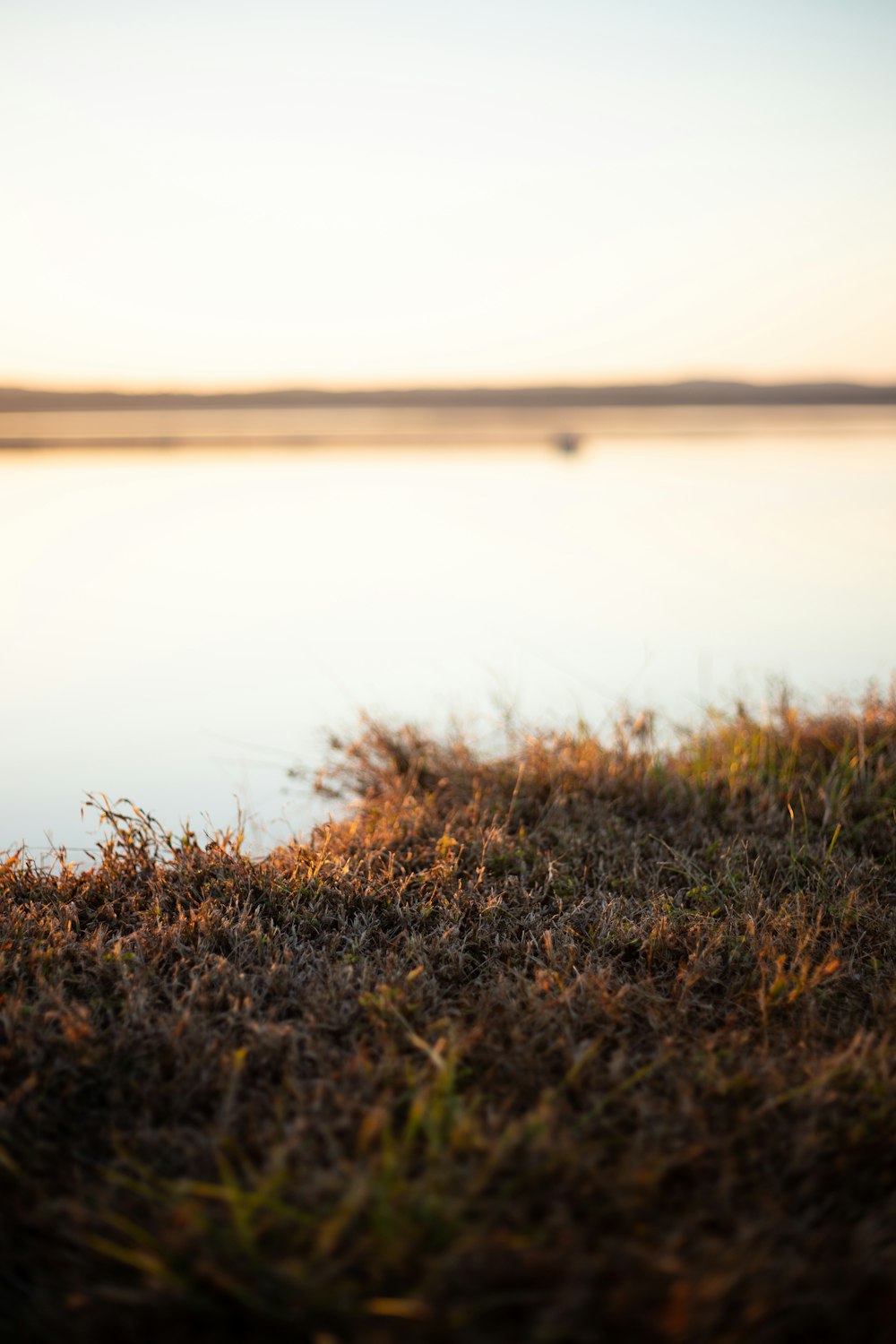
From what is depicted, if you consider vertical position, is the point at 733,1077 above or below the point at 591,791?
below

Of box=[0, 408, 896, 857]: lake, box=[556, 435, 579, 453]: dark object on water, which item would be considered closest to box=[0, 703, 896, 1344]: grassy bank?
box=[0, 408, 896, 857]: lake

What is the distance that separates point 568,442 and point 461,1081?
14550mm

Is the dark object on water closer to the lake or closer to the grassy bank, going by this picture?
the lake

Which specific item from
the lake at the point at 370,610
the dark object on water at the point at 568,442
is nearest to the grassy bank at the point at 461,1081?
the lake at the point at 370,610

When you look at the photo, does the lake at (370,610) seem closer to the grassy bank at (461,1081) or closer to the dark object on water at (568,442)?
the grassy bank at (461,1081)

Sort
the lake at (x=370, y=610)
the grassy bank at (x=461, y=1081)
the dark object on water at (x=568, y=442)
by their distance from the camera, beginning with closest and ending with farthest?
the grassy bank at (x=461, y=1081) → the lake at (x=370, y=610) → the dark object on water at (x=568, y=442)

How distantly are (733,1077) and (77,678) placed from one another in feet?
12.6

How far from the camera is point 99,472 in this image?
10508 millimetres

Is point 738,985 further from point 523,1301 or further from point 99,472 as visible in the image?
point 99,472

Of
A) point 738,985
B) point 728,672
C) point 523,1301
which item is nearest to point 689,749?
point 728,672

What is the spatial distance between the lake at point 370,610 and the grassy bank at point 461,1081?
33.9 inches

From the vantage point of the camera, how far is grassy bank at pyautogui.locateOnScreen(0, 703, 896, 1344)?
1.28 m

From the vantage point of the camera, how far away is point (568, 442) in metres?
15.3

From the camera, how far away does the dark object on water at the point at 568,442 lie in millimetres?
13989
